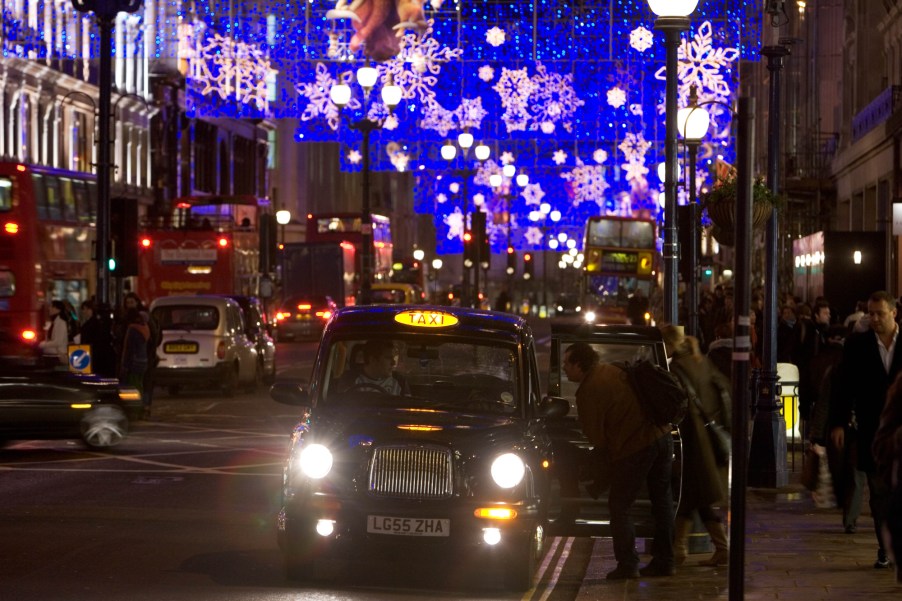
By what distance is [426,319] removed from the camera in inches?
451

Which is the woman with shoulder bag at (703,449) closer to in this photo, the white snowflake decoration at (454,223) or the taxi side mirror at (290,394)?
the taxi side mirror at (290,394)

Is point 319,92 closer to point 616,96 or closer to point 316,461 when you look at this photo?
point 616,96

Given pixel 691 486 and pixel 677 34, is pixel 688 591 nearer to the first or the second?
pixel 691 486

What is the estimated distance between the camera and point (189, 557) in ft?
39.0

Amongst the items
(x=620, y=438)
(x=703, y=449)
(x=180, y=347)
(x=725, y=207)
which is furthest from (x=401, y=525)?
(x=180, y=347)

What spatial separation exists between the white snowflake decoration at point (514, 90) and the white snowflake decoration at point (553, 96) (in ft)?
0.82

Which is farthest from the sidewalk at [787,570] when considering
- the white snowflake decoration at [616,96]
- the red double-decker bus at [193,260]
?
the red double-decker bus at [193,260]

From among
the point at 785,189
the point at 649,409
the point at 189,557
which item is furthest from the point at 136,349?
the point at 785,189

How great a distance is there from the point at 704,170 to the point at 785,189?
7.71m

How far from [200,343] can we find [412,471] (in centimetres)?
2009

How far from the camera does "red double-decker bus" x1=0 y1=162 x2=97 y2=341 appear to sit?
32.1m

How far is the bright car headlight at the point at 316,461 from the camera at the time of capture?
1055cm

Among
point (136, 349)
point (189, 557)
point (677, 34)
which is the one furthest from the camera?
point (136, 349)

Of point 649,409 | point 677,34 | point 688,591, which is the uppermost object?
point 677,34
